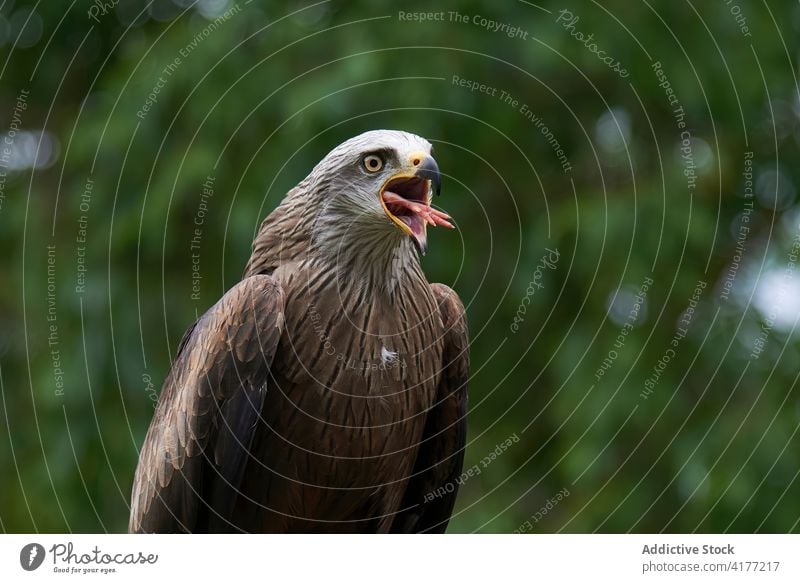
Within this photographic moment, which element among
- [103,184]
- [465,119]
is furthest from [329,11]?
[103,184]

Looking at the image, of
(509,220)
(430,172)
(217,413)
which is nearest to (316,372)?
(217,413)

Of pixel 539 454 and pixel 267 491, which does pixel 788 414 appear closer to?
pixel 539 454

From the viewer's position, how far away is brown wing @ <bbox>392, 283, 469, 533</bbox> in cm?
635

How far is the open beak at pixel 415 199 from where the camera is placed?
5363mm

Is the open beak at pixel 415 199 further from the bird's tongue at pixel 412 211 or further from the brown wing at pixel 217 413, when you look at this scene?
the brown wing at pixel 217 413

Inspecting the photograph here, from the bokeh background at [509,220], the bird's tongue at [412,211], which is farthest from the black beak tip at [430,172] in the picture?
the bokeh background at [509,220]

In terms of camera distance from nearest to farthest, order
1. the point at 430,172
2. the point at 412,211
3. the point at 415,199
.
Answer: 1. the point at 430,172
2. the point at 412,211
3. the point at 415,199

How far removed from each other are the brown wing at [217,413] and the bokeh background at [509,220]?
140 inches

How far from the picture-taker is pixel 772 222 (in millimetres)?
10664

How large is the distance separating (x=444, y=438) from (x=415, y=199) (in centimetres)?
138
